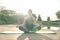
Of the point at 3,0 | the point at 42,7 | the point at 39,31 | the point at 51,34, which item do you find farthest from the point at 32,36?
the point at 3,0

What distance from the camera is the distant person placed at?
2166 mm

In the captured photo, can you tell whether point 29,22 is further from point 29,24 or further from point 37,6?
point 37,6

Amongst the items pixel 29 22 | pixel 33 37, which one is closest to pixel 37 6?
pixel 29 22

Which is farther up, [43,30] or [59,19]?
[59,19]

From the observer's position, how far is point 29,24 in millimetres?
2178

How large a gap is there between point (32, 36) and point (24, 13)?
339 mm

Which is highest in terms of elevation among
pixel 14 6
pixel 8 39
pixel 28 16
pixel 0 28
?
pixel 14 6

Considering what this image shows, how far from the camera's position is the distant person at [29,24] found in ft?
7.11

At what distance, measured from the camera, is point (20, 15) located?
2.17 meters

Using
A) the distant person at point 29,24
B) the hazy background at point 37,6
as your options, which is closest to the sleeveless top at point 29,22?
the distant person at point 29,24

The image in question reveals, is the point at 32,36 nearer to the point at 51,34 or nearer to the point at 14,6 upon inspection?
the point at 51,34

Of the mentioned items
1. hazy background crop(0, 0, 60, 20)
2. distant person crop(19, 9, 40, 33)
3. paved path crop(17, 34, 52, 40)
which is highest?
hazy background crop(0, 0, 60, 20)

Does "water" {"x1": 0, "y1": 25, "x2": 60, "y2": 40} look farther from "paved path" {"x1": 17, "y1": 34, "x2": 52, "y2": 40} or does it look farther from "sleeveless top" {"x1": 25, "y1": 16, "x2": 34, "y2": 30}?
"sleeveless top" {"x1": 25, "y1": 16, "x2": 34, "y2": 30}

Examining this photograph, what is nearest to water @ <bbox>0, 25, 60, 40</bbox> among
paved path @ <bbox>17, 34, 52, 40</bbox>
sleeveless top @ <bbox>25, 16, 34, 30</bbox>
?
paved path @ <bbox>17, 34, 52, 40</bbox>
